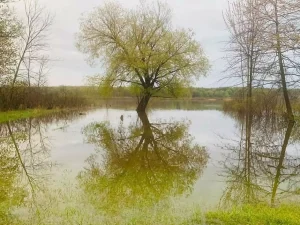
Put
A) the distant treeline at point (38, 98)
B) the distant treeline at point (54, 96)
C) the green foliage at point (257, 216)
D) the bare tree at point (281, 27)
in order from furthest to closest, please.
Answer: the distant treeline at point (38, 98) → the distant treeline at point (54, 96) → the bare tree at point (281, 27) → the green foliage at point (257, 216)

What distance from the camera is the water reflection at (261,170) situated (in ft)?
20.6

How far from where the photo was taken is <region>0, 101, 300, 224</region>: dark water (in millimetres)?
5373

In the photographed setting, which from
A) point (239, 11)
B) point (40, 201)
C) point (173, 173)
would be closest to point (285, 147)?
point (173, 173)

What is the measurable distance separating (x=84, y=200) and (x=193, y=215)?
82.4 inches

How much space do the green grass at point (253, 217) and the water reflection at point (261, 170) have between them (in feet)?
1.87

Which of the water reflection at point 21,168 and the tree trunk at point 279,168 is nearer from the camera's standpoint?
the water reflection at point 21,168

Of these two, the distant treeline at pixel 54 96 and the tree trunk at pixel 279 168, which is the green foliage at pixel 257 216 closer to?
the tree trunk at pixel 279 168

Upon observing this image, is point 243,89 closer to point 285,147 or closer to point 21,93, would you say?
point 285,147

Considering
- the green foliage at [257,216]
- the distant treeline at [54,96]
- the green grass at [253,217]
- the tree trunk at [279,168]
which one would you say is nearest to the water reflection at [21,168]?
the green grass at [253,217]

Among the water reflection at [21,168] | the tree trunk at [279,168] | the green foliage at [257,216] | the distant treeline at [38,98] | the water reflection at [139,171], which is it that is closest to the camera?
the green foliage at [257,216]

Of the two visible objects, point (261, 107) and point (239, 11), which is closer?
point (261, 107)

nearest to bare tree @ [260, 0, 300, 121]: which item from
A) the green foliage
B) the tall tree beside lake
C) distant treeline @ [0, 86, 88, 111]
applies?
the tall tree beside lake

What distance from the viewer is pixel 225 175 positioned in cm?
801

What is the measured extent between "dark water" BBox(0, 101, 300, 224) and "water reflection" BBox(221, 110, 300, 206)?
0.02 m
